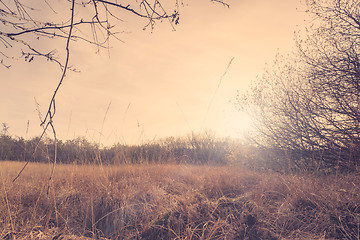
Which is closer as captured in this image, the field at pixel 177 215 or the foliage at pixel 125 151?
the field at pixel 177 215

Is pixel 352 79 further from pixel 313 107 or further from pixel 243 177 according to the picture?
pixel 243 177

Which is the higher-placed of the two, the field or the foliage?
the foliage

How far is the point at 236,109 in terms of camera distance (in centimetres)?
734

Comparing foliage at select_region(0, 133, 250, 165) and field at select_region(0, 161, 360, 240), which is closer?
field at select_region(0, 161, 360, 240)

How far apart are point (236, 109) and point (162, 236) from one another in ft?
17.9

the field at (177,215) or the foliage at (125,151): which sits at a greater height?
the foliage at (125,151)

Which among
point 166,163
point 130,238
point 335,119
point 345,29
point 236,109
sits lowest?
point 130,238

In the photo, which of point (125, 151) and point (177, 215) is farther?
point (125, 151)

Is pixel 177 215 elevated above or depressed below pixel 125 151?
below

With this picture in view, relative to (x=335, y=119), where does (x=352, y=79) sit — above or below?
above

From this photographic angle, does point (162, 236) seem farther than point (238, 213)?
No

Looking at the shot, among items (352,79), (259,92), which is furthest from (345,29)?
(259,92)

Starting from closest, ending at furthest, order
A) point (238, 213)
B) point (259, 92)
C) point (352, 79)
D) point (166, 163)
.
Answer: point (238, 213) → point (352, 79) → point (166, 163) → point (259, 92)

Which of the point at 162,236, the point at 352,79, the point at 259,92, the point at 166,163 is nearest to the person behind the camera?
the point at 162,236
